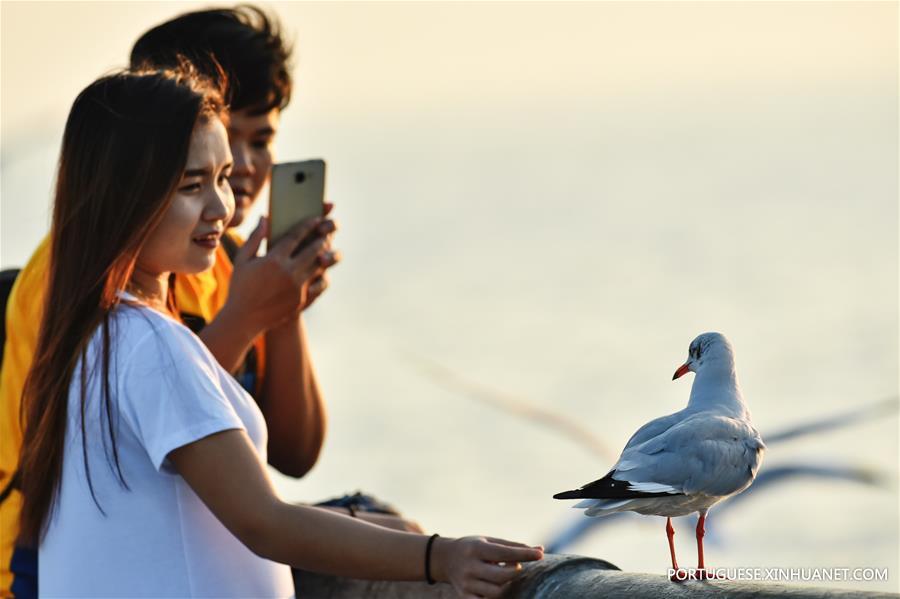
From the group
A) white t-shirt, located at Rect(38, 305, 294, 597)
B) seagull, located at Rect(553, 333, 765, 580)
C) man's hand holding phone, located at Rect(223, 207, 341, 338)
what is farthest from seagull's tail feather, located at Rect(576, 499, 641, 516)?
man's hand holding phone, located at Rect(223, 207, 341, 338)

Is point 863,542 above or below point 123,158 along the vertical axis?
above

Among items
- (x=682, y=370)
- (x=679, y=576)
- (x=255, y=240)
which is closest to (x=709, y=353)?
(x=682, y=370)

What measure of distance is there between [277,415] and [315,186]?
2.31ft

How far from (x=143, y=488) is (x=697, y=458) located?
125cm

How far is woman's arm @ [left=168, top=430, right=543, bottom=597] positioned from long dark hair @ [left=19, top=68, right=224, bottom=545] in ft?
0.76

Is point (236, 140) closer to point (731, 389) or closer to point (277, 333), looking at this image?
point (277, 333)

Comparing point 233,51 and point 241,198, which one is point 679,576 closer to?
point 241,198

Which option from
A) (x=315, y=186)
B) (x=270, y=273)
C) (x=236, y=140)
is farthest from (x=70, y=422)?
(x=236, y=140)

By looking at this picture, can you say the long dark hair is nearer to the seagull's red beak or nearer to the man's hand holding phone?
the man's hand holding phone

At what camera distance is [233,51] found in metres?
4.87

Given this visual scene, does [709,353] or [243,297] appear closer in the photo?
[709,353]

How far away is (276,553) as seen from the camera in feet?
10.4

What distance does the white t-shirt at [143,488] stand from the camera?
3197mm

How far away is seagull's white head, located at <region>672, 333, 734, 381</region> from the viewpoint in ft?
9.25
